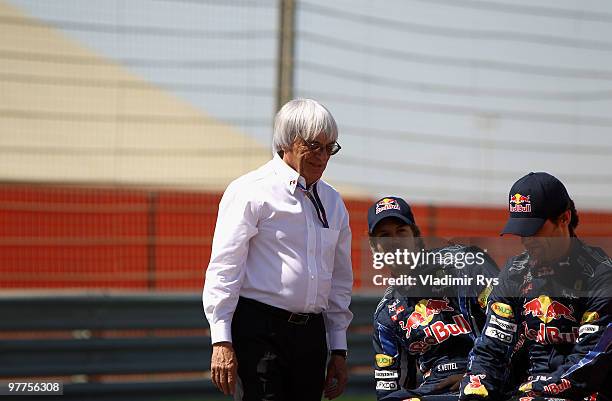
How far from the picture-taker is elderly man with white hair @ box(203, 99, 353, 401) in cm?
422

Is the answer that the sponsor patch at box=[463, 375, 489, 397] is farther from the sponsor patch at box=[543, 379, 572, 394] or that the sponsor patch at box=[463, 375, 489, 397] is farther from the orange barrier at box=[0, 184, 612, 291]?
the orange barrier at box=[0, 184, 612, 291]

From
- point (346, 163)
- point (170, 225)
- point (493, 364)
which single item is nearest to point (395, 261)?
point (493, 364)

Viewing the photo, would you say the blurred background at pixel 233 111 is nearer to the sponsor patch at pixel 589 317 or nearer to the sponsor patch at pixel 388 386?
the sponsor patch at pixel 388 386

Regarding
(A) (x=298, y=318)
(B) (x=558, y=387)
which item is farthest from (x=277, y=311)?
(B) (x=558, y=387)

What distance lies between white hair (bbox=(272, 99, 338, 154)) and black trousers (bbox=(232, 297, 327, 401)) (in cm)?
67

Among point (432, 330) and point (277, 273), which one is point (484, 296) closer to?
point (432, 330)

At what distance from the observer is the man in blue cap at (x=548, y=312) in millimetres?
3748

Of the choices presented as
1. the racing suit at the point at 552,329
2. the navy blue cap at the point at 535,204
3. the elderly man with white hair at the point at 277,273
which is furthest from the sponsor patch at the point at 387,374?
the navy blue cap at the point at 535,204

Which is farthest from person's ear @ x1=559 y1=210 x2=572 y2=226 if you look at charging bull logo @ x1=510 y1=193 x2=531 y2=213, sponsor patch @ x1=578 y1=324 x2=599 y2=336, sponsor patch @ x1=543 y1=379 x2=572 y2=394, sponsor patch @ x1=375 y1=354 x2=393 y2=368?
sponsor patch @ x1=375 y1=354 x2=393 y2=368

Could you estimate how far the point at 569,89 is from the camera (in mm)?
8336

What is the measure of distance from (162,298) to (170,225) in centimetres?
60

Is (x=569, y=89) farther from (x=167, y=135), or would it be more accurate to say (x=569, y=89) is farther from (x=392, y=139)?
(x=167, y=135)

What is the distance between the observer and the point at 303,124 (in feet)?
14.0

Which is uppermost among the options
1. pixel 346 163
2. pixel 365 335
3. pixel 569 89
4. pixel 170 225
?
pixel 569 89
